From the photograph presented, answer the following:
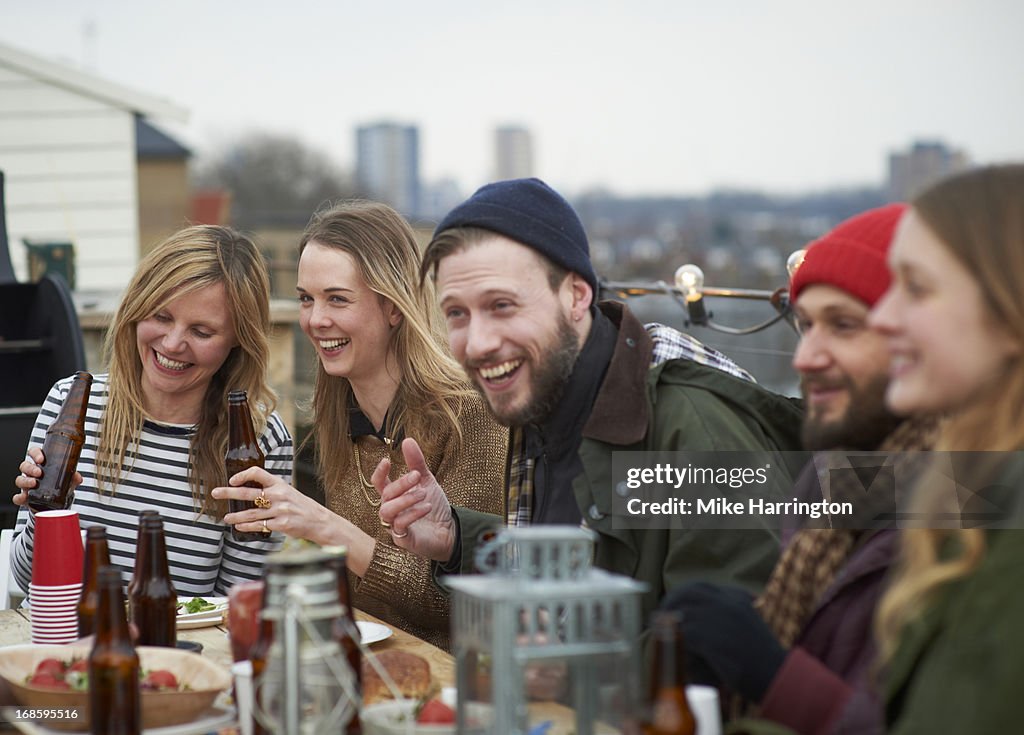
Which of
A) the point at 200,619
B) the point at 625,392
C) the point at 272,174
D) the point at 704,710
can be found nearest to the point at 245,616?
the point at 200,619

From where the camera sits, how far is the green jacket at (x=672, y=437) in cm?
266

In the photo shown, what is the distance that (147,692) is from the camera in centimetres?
216

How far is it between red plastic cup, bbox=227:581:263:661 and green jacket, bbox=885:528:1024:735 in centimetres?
125

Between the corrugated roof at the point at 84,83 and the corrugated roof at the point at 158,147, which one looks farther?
the corrugated roof at the point at 158,147

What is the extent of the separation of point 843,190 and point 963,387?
1953 cm

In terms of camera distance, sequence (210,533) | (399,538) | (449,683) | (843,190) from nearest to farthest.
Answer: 1. (449,683)
2. (399,538)
3. (210,533)
4. (843,190)

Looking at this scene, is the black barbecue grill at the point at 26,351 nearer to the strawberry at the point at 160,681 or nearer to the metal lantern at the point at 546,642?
the strawberry at the point at 160,681

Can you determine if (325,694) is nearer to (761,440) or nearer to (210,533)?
(761,440)

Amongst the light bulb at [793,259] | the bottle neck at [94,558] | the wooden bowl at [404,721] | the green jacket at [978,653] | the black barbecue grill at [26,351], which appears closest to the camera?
the green jacket at [978,653]

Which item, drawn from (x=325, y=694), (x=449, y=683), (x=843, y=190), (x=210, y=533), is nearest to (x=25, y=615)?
(x=210, y=533)

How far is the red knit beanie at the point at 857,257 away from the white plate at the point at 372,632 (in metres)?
1.29

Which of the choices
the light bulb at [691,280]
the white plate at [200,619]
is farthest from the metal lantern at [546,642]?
the light bulb at [691,280]

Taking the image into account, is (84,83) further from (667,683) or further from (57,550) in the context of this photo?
(667,683)

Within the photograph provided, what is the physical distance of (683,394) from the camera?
2908 millimetres
